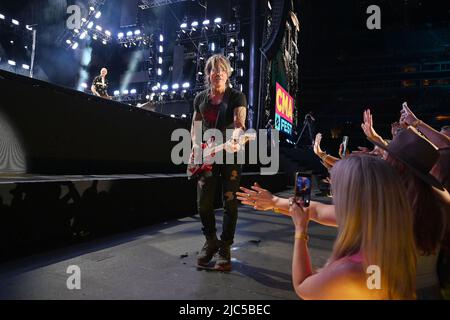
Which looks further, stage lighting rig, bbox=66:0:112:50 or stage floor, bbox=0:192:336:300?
stage lighting rig, bbox=66:0:112:50

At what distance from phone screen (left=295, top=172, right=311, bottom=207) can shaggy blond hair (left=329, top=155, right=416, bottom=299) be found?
18 cm

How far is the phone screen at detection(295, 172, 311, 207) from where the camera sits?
130cm

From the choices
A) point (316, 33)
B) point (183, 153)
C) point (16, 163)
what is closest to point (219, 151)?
point (16, 163)

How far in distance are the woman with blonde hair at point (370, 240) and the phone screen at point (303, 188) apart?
0.16 meters

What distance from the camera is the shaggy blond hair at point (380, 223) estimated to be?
1044 mm

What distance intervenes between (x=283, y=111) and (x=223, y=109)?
44.5ft

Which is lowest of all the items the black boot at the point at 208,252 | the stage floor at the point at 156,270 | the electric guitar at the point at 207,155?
the stage floor at the point at 156,270
